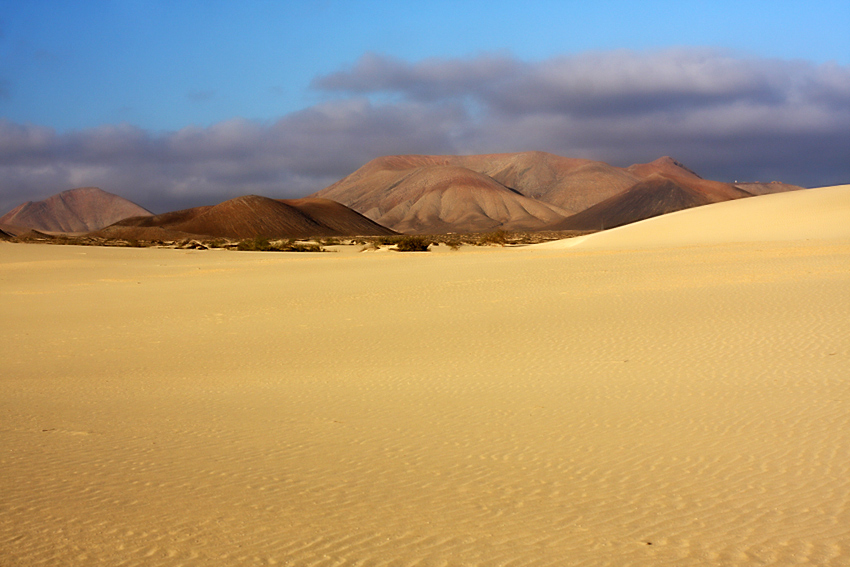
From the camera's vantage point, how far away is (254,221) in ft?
362

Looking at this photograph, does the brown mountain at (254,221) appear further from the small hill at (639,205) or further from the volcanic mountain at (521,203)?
the small hill at (639,205)

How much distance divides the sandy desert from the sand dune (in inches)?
850

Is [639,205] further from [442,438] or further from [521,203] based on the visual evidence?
[442,438]

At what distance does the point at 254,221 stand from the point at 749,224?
8434 centimetres

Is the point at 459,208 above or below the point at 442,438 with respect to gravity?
above

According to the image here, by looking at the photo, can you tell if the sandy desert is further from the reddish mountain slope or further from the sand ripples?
→ the reddish mountain slope

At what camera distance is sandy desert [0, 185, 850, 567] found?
408 cm

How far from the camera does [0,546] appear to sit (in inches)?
154

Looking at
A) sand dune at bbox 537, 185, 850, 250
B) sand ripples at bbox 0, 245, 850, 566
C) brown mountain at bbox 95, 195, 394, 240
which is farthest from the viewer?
brown mountain at bbox 95, 195, 394, 240

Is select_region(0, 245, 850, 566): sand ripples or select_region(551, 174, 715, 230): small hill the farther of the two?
select_region(551, 174, 715, 230): small hill

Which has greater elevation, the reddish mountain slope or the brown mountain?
the reddish mountain slope

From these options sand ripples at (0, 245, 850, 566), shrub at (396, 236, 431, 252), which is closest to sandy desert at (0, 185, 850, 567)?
sand ripples at (0, 245, 850, 566)

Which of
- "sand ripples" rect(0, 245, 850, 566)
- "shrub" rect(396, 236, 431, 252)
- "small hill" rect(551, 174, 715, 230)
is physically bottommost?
"sand ripples" rect(0, 245, 850, 566)

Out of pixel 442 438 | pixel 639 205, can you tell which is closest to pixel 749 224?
pixel 442 438
